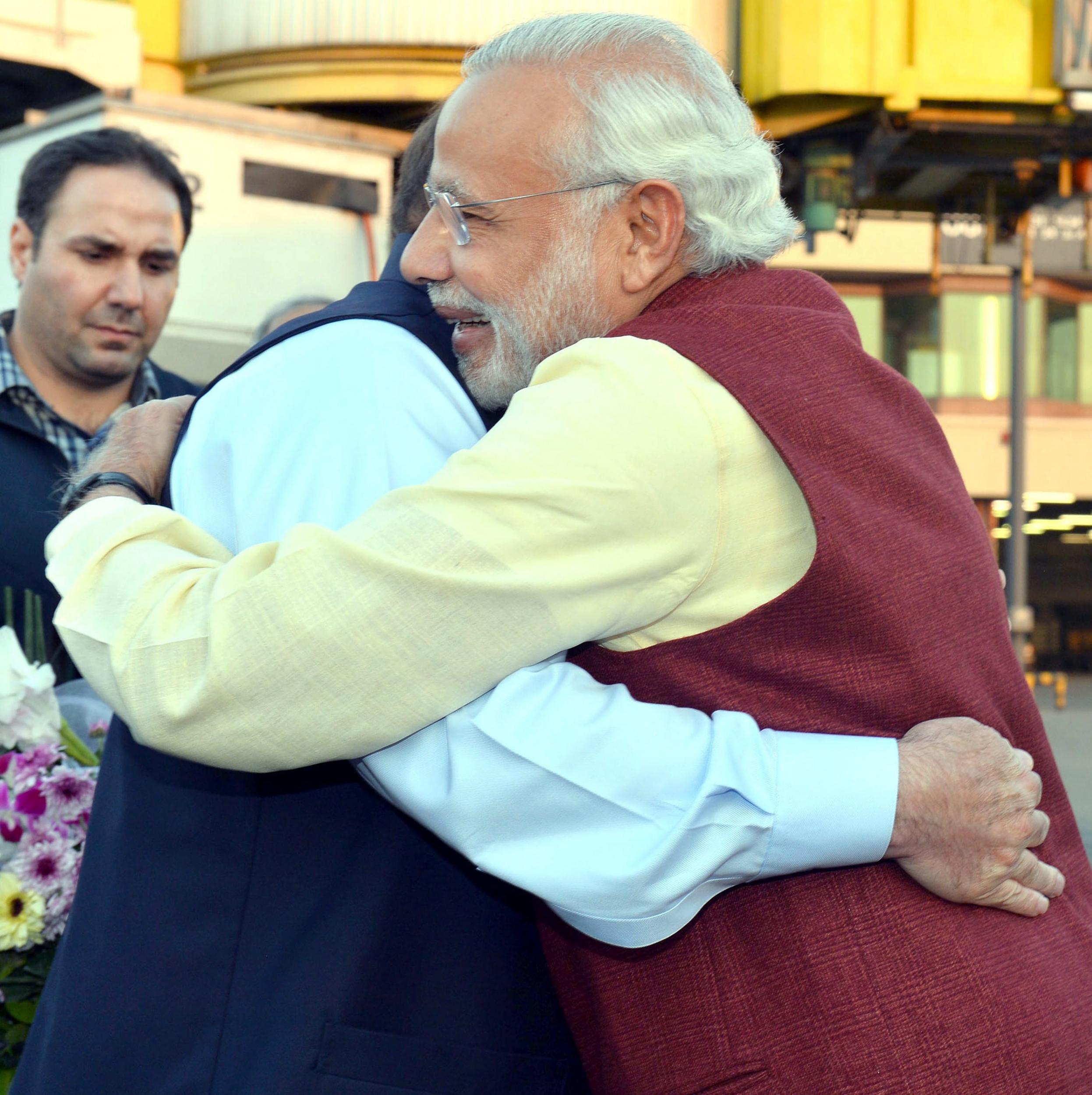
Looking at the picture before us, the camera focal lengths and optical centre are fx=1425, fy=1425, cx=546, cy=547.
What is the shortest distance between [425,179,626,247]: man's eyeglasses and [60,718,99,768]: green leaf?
960 mm

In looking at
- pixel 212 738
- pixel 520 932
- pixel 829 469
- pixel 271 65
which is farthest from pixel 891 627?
pixel 271 65

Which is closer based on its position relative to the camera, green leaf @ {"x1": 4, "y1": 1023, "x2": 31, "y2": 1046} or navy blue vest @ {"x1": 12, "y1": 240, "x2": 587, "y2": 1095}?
navy blue vest @ {"x1": 12, "y1": 240, "x2": 587, "y2": 1095}

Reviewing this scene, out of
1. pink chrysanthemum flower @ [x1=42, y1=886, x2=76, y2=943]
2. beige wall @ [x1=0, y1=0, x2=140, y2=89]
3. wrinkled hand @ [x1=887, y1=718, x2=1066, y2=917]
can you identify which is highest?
beige wall @ [x1=0, y1=0, x2=140, y2=89]

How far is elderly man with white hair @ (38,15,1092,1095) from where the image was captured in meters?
1.28

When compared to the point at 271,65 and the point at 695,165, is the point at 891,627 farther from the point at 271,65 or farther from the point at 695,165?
the point at 271,65

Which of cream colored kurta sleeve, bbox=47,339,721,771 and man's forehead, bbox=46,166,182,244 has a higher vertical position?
man's forehead, bbox=46,166,182,244

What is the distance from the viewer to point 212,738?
4.27 feet

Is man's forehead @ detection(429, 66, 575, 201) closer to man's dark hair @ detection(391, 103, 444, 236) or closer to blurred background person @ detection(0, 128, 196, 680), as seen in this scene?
man's dark hair @ detection(391, 103, 444, 236)

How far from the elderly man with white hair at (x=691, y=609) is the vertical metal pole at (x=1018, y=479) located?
13.4 meters

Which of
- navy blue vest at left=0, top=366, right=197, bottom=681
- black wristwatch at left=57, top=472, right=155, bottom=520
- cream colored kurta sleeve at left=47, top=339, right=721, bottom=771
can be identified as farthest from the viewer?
navy blue vest at left=0, top=366, right=197, bottom=681

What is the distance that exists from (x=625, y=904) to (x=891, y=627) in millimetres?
372

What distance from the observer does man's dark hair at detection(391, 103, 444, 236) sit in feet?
6.38

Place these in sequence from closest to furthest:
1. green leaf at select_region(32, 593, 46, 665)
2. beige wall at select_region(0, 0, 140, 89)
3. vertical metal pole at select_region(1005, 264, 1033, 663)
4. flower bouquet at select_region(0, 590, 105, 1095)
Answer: flower bouquet at select_region(0, 590, 105, 1095) < green leaf at select_region(32, 593, 46, 665) < beige wall at select_region(0, 0, 140, 89) < vertical metal pole at select_region(1005, 264, 1033, 663)

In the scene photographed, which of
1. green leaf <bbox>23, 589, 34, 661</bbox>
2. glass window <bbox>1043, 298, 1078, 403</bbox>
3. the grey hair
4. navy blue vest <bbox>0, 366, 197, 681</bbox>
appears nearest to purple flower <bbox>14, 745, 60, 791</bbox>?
green leaf <bbox>23, 589, 34, 661</bbox>
